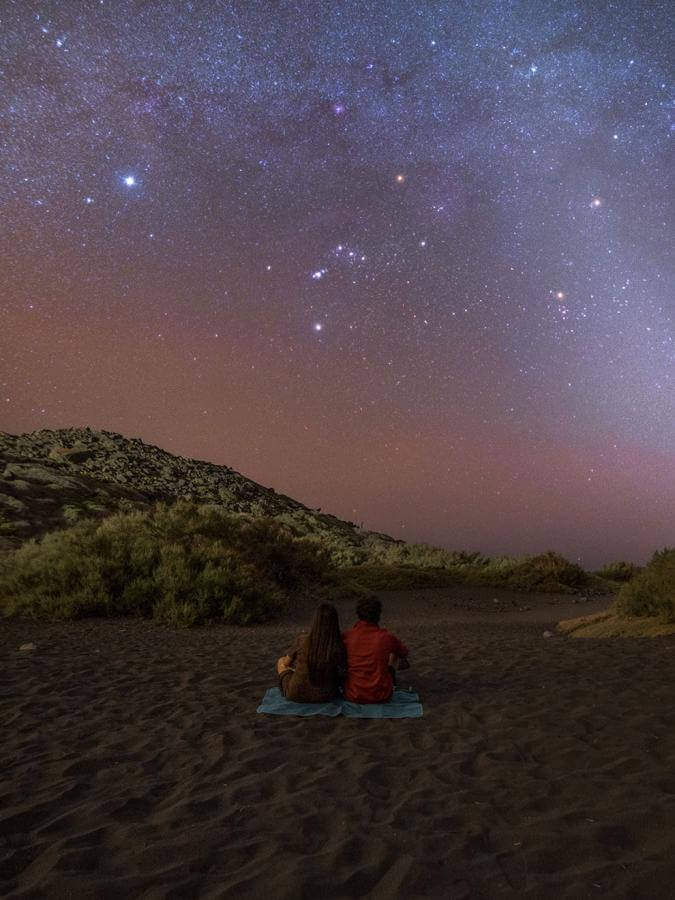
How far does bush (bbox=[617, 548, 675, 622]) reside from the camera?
12.6 metres

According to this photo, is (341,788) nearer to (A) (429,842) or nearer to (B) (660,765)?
(A) (429,842)

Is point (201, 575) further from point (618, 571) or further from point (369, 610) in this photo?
point (618, 571)

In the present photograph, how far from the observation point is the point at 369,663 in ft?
23.8

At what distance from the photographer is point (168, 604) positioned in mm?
14922

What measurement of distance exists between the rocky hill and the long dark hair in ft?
51.7

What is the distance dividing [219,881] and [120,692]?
496 centimetres

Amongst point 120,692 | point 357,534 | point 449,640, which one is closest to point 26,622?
point 120,692

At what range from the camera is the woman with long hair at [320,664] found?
713cm

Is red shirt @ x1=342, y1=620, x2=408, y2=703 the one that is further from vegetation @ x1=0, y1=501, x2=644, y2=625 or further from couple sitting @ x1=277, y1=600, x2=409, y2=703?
vegetation @ x1=0, y1=501, x2=644, y2=625

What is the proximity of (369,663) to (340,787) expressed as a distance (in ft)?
Result: 8.07

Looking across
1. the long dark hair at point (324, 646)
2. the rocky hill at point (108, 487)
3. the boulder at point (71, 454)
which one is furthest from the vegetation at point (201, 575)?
the boulder at point (71, 454)

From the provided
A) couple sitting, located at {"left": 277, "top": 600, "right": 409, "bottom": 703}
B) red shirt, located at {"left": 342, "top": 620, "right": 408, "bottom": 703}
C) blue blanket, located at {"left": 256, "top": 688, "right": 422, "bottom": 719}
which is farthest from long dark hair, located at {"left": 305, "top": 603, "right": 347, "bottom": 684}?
blue blanket, located at {"left": 256, "top": 688, "right": 422, "bottom": 719}

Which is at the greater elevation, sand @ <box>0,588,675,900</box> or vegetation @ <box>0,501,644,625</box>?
vegetation @ <box>0,501,644,625</box>

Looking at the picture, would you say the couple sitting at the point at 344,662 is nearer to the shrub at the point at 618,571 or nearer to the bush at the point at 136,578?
the bush at the point at 136,578
